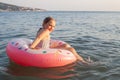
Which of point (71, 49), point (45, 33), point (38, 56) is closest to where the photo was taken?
point (38, 56)

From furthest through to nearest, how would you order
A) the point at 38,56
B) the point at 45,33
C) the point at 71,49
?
the point at 71,49 → the point at 45,33 → the point at 38,56

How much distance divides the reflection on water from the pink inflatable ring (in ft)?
0.53

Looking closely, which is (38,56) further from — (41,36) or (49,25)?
(49,25)

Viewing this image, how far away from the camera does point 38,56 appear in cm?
766

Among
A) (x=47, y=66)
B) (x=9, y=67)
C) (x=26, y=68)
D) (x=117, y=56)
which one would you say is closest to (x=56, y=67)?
(x=47, y=66)

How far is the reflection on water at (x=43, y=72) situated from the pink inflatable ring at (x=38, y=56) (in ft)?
0.53

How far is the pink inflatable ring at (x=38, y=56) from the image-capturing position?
7.68 meters

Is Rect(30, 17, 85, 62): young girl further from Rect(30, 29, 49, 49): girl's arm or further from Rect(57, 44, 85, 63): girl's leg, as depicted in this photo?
Rect(57, 44, 85, 63): girl's leg

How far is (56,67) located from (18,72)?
48.9 inches

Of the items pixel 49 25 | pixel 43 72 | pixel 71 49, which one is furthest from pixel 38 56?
pixel 71 49

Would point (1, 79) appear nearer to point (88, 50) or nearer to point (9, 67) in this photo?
point (9, 67)

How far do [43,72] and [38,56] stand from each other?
53 centimetres

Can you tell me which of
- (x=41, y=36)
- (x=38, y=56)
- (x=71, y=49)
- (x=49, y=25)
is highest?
(x=49, y=25)

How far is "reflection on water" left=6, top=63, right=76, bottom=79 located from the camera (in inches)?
295
